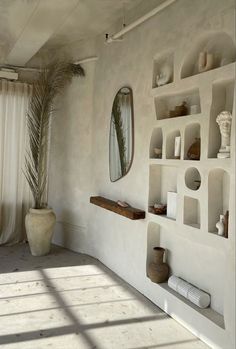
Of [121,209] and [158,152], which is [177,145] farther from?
[121,209]

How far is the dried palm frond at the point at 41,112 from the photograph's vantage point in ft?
15.1

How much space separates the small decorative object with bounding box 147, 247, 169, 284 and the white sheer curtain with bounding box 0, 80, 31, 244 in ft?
8.81

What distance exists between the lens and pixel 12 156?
505 centimetres

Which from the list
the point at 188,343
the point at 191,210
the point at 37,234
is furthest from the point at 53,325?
the point at 37,234

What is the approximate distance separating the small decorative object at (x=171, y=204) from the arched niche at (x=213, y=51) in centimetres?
102

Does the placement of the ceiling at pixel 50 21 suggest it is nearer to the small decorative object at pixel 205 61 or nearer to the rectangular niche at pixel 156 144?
the small decorative object at pixel 205 61

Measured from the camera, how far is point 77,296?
3.27 metres

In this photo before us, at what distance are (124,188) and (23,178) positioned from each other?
2.04 m

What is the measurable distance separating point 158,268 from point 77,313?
816 mm

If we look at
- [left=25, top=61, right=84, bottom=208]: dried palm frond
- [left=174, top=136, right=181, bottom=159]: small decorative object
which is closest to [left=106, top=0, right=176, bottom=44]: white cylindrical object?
[left=25, top=61, right=84, bottom=208]: dried palm frond

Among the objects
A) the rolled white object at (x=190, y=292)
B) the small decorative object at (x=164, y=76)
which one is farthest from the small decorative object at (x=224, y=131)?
the rolled white object at (x=190, y=292)

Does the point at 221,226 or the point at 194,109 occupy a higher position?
the point at 194,109

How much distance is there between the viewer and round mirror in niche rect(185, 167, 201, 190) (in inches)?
111

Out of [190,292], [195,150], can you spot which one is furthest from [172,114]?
[190,292]
